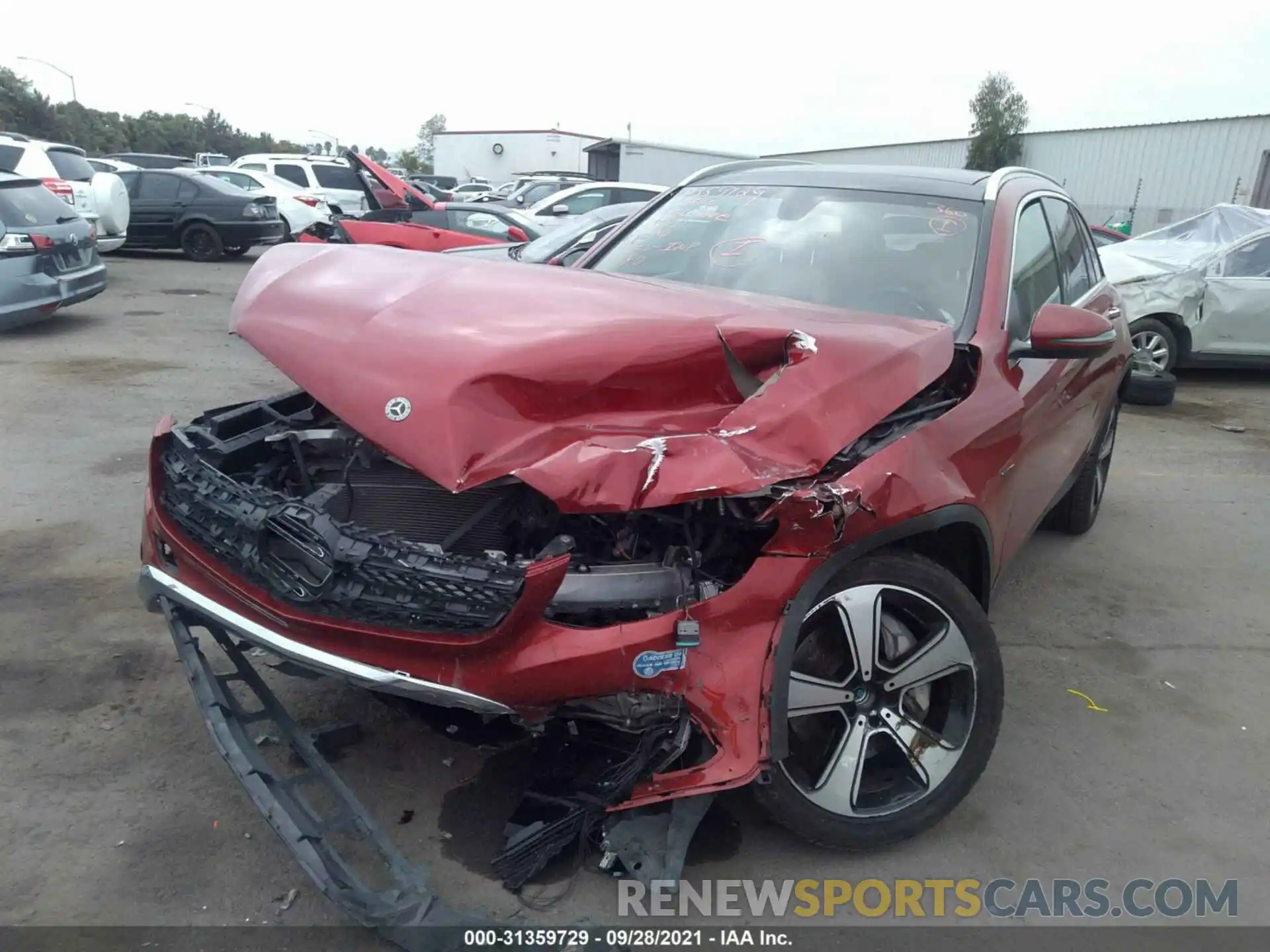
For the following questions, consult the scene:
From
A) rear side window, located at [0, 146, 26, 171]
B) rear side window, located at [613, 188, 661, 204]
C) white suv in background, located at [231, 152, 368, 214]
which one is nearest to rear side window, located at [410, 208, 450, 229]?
rear side window, located at [613, 188, 661, 204]

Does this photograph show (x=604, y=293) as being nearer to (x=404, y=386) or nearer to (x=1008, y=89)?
(x=404, y=386)

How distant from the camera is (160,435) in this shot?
292cm

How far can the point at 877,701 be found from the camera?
267 centimetres

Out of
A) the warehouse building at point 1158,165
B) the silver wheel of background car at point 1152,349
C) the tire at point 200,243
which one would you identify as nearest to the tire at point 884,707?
the silver wheel of background car at point 1152,349

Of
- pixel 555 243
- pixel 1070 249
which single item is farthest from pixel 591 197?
pixel 1070 249

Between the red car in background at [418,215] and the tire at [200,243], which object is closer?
the red car in background at [418,215]

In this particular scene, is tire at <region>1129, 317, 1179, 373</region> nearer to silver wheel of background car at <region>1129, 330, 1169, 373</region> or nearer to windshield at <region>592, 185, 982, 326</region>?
silver wheel of background car at <region>1129, 330, 1169, 373</region>

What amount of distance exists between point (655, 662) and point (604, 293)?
45.9 inches

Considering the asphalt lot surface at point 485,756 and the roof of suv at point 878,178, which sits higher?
the roof of suv at point 878,178

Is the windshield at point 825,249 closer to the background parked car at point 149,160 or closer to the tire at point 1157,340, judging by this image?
the tire at point 1157,340

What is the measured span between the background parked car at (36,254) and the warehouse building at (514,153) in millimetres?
40462

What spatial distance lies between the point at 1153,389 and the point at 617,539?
7877 mm

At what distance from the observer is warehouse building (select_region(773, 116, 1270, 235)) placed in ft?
71.8

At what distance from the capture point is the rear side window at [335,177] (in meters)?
21.5
